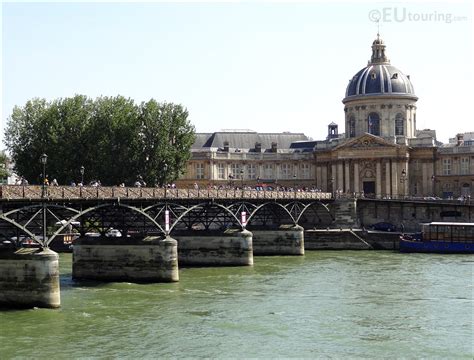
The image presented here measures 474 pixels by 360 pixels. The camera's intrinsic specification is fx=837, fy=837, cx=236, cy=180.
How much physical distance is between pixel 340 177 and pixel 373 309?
2941 inches

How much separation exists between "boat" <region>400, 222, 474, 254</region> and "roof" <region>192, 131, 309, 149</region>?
5692cm

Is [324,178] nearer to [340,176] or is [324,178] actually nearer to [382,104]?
[340,176]

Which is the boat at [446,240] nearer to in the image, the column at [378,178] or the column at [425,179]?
the column at [378,178]

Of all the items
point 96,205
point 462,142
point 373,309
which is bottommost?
point 373,309

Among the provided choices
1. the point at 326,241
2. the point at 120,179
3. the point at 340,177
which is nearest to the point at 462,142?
the point at 340,177

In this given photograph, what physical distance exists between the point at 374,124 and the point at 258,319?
8387cm

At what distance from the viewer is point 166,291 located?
49.2 metres

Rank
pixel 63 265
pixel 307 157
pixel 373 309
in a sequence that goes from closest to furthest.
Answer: pixel 373 309, pixel 63 265, pixel 307 157

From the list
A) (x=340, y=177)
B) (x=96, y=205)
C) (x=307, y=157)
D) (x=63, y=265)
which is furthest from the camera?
(x=307, y=157)

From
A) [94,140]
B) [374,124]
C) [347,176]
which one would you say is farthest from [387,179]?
[94,140]

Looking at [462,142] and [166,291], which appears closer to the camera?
[166,291]

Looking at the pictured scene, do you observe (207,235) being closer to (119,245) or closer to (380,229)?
(119,245)

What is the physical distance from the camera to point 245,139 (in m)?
132

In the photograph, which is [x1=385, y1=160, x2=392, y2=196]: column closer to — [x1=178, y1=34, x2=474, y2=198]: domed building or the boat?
[x1=178, y1=34, x2=474, y2=198]: domed building
